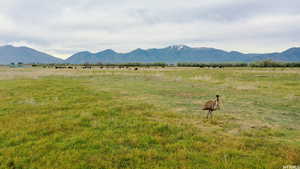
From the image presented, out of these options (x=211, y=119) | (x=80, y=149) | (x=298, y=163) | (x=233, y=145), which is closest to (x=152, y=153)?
(x=80, y=149)

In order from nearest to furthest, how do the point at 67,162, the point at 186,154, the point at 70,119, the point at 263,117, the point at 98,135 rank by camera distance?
the point at 67,162 < the point at 186,154 < the point at 98,135 < the point at 70,119 < the point at 263,117

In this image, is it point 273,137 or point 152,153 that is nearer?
point 152,153

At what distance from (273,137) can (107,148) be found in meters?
5.68

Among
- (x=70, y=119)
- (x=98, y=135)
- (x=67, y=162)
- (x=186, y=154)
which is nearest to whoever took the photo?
(x=67, y=162)

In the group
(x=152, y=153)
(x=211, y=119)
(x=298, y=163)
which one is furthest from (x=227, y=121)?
(x=152, y=153)

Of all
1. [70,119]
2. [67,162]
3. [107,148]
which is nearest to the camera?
[67,162]

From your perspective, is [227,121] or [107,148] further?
[227,121]

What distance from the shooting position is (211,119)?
8.84 m

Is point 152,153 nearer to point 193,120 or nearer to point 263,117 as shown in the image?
point 193,120

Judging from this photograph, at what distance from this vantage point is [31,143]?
19.5 ft

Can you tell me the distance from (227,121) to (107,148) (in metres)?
5.66

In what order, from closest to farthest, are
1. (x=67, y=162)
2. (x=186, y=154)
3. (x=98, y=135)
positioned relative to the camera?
(x=67, y=162) → (x=186, y=154) → (x=98, y=135)

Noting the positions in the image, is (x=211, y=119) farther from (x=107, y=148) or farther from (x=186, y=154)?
(x=107, y=148)

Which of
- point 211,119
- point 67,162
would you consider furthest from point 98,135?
point 211,119
